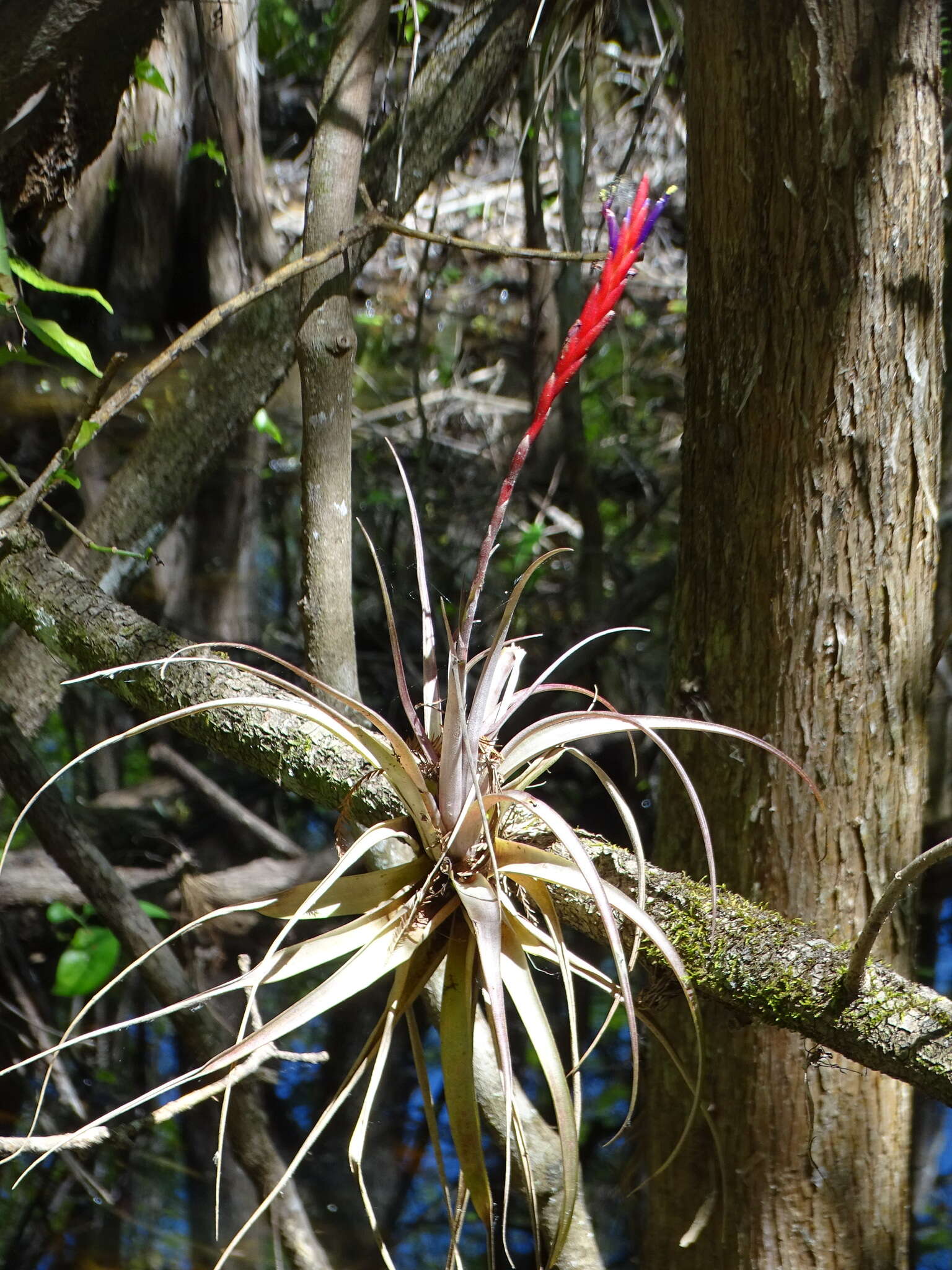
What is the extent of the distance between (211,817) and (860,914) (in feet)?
5.81

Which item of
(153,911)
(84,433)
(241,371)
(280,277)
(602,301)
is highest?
(241,371)

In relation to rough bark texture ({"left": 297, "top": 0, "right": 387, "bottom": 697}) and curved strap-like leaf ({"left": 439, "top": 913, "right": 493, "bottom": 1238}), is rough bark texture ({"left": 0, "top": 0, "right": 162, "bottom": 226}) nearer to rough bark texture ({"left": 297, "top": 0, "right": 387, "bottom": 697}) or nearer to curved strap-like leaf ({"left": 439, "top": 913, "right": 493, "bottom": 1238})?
rough bark texture ({"left": 297, "top": 0, "right": 387, "bottom": 697})

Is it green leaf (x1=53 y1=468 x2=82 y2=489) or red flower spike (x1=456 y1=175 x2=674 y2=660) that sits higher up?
green leaf (x1=53 y1=468 x2=82 y2=489)

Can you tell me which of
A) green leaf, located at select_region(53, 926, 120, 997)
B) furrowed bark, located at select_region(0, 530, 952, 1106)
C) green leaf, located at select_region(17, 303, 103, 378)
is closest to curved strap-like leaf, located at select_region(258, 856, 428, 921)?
furrowed bark, located at select_region(0, 530, 952, 1106)

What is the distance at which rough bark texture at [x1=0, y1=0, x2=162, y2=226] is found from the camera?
145 cm

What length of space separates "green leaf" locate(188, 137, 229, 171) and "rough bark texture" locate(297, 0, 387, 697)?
26.9 inches

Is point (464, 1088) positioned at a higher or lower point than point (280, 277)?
lower

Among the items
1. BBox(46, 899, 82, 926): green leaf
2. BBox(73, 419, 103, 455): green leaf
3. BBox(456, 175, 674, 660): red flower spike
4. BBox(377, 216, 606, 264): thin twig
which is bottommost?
BBox(46, 899, 82, 926): green leaf

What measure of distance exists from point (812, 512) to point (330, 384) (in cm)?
64

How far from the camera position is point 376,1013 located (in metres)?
2.52

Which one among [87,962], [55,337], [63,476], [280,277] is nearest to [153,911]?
[87,962]

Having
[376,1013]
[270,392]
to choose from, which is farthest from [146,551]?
[376,1013]

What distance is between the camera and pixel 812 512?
1199 millimetres

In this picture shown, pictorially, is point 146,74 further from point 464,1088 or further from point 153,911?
point 464,1088
